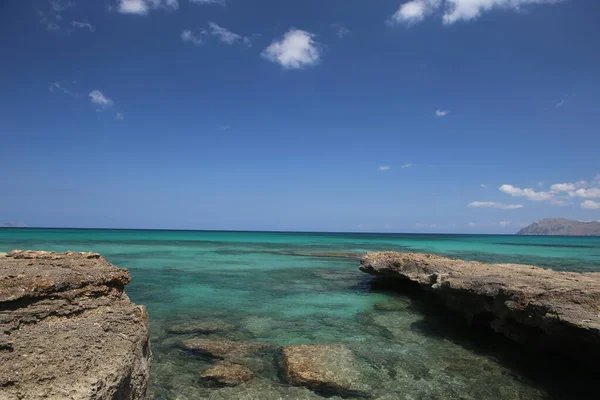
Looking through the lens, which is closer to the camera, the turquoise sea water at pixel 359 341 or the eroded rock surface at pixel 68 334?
the eroded rock surface at pixel 68 334

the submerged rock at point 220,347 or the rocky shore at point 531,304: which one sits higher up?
the rocky shore at point 531,304

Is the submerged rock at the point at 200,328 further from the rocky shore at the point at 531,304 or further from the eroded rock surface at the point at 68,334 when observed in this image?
the rocky shore at the point at 531,304

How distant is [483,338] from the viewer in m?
8.77

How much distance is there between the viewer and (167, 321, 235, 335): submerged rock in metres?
8.99

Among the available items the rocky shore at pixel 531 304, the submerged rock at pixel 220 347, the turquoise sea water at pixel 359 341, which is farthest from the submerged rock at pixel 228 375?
the rocky shore at pixel 531 304

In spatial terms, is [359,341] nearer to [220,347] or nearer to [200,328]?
[220,347]

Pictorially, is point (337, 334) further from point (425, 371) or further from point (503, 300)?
point (503, 300)

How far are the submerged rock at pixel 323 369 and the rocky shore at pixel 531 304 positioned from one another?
11.6 ft

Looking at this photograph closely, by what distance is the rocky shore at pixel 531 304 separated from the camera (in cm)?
625

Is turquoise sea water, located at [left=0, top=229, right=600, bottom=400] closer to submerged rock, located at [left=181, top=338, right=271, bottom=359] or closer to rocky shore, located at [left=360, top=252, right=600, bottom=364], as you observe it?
submerged rock, located at [left=181, top=338, right=271, bottom=359]

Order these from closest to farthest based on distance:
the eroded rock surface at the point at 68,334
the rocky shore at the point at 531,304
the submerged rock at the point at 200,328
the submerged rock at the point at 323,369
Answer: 1. the eroded rock surface at the point at 68,334
2. the submerged rock at the point at 323,369
3. the rocky shore at the point at 531,304
4. the submerged rock at the point at 200,328

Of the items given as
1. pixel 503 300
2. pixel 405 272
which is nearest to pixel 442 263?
pixel 405 272

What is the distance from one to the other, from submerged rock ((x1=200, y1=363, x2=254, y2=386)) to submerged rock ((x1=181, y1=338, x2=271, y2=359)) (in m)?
0.69

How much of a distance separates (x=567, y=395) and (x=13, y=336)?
7.98 metres
